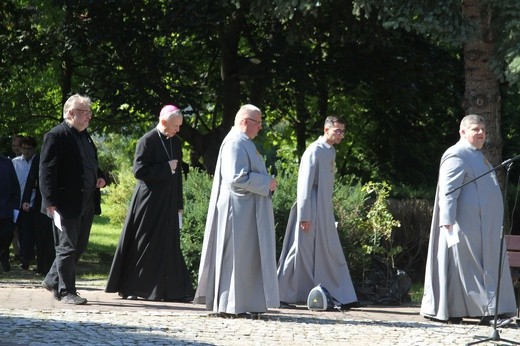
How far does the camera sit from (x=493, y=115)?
16.3 metres

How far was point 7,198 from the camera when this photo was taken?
699 inches

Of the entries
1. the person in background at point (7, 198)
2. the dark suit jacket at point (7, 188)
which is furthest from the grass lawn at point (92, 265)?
the dark suit jacket at point (7, 188)

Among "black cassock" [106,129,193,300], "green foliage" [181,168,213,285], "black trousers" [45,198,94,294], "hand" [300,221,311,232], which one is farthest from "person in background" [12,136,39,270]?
"hand" [300,221,311,232]

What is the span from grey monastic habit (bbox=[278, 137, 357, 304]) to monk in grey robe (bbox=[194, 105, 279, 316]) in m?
1.89

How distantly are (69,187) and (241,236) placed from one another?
1.89 meters

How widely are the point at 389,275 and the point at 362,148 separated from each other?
37.3 feet

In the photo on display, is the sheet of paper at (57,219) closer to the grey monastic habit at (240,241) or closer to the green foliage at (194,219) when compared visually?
the grey monastic habit at (240,241)

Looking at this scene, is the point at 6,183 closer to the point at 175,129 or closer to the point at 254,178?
the point at 175,129

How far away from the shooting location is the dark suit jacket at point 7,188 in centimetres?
1770

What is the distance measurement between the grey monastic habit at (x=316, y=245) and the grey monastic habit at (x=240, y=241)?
6.22 feet

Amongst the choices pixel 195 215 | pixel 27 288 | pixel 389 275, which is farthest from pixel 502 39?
pixel 27 288

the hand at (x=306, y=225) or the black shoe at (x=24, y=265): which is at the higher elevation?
the hand at (x=306, y=225)

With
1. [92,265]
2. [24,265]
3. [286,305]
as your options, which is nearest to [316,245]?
[286,305]

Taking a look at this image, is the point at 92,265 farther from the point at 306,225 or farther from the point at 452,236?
the point at 452,236
